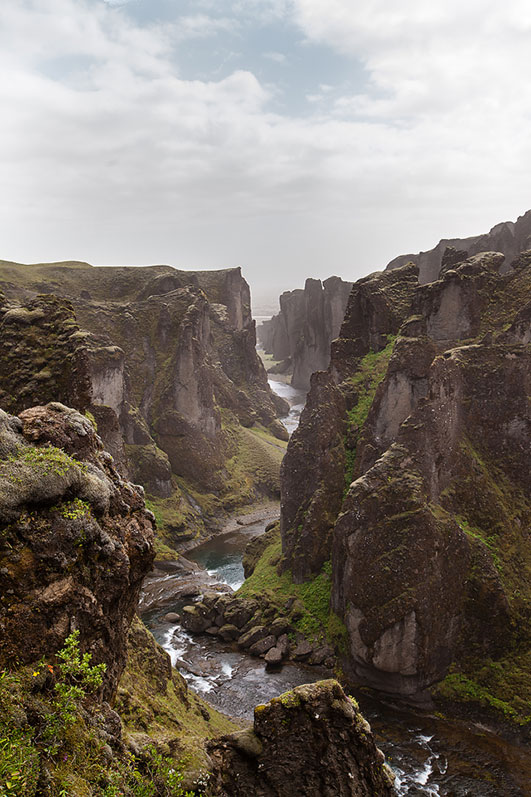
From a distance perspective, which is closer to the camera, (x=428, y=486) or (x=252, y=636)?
(x=428, y=486)

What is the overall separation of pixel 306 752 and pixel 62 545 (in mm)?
8571

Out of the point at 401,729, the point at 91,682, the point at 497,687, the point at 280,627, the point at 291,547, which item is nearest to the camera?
the point at 91,682

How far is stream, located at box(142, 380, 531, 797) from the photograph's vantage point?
24031 millimetres

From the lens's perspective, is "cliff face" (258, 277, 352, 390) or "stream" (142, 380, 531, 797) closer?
"stream" (142, 380, 531, 797)

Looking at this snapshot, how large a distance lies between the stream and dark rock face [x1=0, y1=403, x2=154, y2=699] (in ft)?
64.1

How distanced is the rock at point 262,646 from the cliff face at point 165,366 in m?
19.6

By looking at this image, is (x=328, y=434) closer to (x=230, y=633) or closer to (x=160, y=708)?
(x=230, y=633)

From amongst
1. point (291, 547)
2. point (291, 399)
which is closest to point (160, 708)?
point (291, 547)

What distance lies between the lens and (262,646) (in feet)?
119

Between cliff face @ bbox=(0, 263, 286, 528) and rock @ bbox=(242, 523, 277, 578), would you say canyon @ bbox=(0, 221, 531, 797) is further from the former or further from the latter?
cliff face @ bbox=(0, 263, 286, 528)

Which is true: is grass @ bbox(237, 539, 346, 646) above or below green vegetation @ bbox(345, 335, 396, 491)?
below

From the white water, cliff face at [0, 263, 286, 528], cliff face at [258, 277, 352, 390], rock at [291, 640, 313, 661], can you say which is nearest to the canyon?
rock at [291, 640, 313, 661]

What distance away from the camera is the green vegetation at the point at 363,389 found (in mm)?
42750

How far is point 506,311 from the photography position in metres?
38.2
